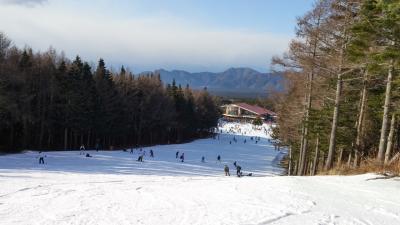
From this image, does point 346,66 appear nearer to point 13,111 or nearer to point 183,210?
point 183,210

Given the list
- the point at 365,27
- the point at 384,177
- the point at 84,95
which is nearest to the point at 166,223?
the point at 384,177

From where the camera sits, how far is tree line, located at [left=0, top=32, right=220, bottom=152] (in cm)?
5200

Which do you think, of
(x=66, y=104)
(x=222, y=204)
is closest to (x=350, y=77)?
(x=222, y=204)

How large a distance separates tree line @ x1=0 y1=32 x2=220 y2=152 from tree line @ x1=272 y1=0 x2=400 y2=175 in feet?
106

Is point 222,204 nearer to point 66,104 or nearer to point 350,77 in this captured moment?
point 350,77

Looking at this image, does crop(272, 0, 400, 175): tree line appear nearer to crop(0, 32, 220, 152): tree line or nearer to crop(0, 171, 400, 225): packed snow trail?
crop(0, 171, 400, 225): packed snow trail

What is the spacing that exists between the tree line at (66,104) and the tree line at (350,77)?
32443mm

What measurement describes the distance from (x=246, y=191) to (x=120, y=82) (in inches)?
2778

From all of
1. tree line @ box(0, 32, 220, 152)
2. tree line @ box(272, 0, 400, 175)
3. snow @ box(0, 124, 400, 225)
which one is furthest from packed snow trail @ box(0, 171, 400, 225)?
tree line @ box(0, 32, 220, 152)

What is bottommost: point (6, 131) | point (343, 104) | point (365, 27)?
point (6, 131)

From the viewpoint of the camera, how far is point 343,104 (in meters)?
24.5

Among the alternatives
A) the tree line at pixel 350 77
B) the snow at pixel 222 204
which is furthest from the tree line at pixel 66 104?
the snow at pixel 222 204

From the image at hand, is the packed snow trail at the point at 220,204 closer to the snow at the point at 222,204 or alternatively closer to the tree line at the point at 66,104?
the snow at the point at 222,204

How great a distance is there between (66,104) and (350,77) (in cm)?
4506
